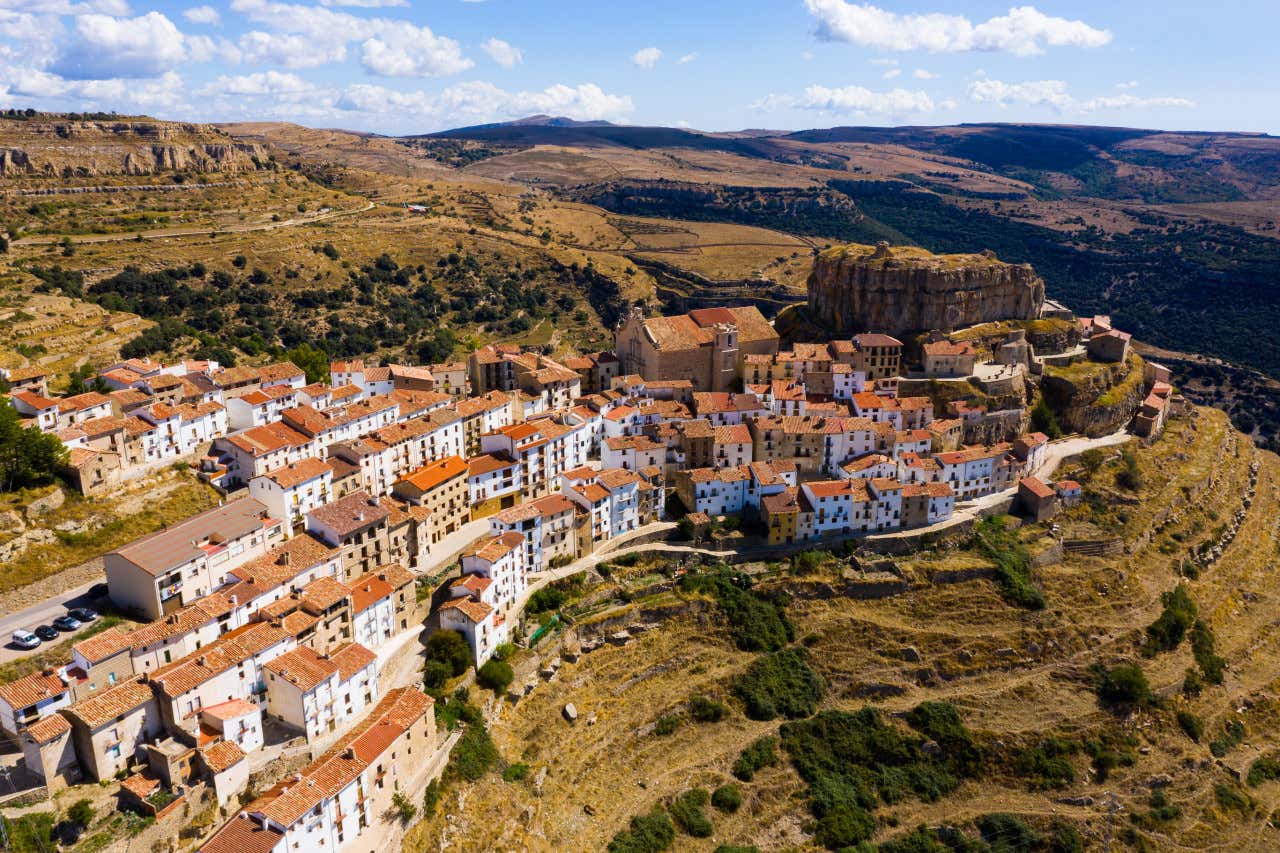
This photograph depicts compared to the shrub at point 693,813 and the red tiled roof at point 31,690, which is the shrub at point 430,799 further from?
the red tiled roof at point 31,690

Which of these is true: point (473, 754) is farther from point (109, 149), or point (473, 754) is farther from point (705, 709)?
point (109, 149)

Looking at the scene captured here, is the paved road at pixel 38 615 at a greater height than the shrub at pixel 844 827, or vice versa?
the paved road at pixel 38 615

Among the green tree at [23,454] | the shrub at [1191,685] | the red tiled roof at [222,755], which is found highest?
the green tree at [23,454]

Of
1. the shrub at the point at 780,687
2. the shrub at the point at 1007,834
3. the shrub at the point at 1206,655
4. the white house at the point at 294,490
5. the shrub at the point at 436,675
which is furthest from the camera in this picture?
the shrub at the point at 1206,655

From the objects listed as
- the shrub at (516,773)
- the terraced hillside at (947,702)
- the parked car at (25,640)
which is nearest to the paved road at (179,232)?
the parked car at (25,640)

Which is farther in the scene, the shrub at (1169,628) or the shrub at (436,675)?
the shrub at (1169,628)

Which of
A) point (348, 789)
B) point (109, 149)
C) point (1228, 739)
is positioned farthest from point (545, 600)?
point (109, 149)

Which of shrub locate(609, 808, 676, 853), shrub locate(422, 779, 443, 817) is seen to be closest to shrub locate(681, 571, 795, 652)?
shrub locate(609, 808, 676, 853)
